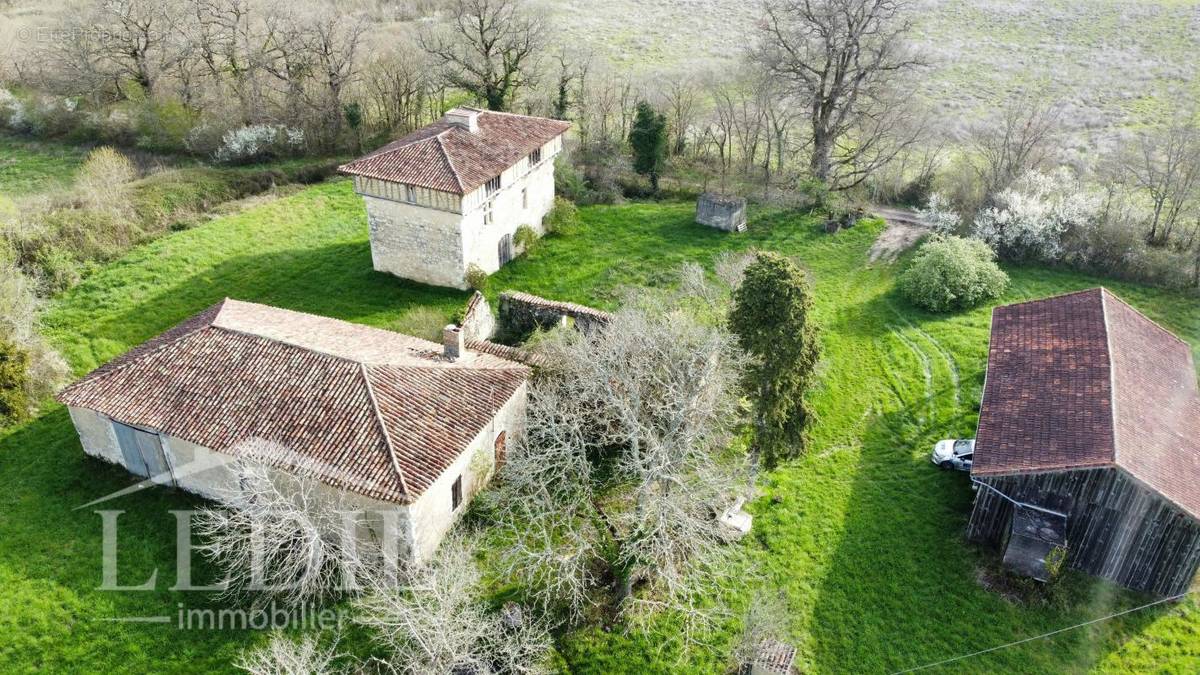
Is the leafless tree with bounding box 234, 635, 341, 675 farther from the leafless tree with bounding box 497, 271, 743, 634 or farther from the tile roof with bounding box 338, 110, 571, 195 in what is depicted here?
the tile roof with bounding box 338, 110, 571, 195

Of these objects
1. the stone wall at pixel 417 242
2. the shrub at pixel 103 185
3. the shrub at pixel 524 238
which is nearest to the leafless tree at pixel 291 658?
the stone wall at pixel 417 242

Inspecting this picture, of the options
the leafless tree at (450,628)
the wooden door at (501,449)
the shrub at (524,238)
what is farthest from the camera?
the shrub at (524,238)

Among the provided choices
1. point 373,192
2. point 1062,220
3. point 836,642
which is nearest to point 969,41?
point 1062,220

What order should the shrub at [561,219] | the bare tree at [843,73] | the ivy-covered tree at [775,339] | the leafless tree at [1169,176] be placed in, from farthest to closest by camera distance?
the bare tree at [843,73], the shrub at [561,219], the leafless tree at [1169,176], the ivy-covered tree at [775,339]

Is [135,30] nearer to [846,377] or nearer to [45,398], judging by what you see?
[45,398]

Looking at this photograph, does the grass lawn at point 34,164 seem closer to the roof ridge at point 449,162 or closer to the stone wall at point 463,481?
the roof ridge at point 449,162

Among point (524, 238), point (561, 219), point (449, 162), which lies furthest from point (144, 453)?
point (561, 219)

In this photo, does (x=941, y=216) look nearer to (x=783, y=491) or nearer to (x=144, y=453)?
(x=783, y=491)
